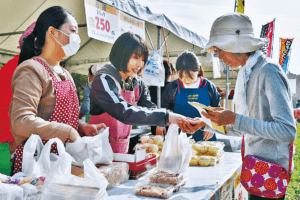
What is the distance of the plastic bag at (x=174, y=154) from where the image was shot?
1.77 meters

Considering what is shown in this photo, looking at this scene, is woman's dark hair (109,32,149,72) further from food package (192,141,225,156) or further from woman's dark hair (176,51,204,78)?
woman's dark hair (176,51,204,78)

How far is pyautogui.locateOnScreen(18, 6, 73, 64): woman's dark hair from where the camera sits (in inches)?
Answer: 59.9

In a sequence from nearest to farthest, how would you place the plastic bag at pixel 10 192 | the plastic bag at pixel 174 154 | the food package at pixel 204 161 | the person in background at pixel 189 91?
1. the plastic bag at pixel 10 192
2. the plastic bag at pixel 174 154
3. the food package at pixel 204 161
4. the person in background at pixel 189 91

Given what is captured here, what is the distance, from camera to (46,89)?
1.40m

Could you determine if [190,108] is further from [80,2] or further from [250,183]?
[80,2]

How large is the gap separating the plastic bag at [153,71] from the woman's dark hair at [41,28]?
281 cm

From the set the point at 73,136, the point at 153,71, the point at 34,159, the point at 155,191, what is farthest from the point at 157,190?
the point at 153,71

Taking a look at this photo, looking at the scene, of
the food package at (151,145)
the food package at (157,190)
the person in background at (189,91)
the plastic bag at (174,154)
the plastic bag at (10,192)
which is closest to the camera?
the plastic bag at (10,192)

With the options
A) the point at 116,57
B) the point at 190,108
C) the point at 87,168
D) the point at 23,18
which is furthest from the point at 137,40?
the point at 23,18

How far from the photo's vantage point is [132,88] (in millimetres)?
2193

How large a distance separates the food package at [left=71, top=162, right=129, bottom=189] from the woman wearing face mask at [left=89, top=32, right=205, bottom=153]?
12.7 inches

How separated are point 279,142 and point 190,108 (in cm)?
184

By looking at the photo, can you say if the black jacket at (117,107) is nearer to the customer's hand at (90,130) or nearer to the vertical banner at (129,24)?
the customer's hand at (90,130)

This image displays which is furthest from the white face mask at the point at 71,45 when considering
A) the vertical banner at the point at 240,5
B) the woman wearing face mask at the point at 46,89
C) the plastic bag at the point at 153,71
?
the vertical banner at the point at 240,5
